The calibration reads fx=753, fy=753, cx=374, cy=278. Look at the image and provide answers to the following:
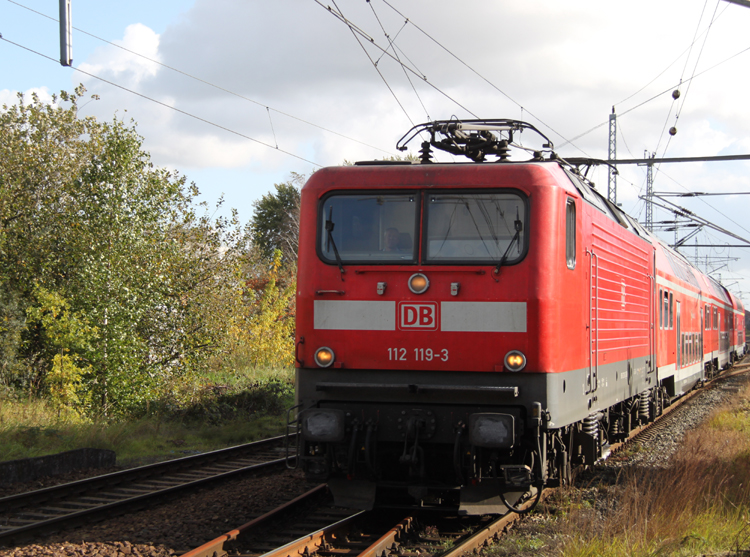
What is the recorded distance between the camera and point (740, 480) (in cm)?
810

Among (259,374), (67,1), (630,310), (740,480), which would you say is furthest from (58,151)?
(740,480)

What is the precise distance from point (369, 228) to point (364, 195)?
1.01 ft

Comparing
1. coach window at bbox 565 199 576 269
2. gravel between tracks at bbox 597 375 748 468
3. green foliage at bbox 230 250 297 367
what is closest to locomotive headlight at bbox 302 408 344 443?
coach window at bbox 565 199 576 269

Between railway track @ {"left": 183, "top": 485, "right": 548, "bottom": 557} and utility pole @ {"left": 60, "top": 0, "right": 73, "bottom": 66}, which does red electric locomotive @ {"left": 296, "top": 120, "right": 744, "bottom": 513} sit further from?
utility pole @ {"left": 60, "top": 0, "right": 73, "bottom": 66}

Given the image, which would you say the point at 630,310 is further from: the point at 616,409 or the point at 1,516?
the point at 1,516

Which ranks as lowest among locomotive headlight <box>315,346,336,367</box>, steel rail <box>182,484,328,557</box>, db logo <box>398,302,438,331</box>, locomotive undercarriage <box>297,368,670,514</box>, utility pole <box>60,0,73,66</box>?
steel rail <box>182,484,328,557</box>

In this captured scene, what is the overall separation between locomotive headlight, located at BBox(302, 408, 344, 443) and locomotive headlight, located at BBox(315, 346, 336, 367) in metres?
0.43

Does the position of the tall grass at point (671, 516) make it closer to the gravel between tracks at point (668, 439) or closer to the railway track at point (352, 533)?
the railway track at point (352, 533)

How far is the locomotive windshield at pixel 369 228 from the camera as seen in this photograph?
6602 mm

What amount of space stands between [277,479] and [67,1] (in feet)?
19.2

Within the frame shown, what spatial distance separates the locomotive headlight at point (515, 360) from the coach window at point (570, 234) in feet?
3.40

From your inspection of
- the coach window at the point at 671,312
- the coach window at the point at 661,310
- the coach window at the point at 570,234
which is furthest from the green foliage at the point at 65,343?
the coach window at the point at 671,312

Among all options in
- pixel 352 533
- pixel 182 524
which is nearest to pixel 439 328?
pixel 352 533

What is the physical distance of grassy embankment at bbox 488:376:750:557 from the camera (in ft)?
18.5
